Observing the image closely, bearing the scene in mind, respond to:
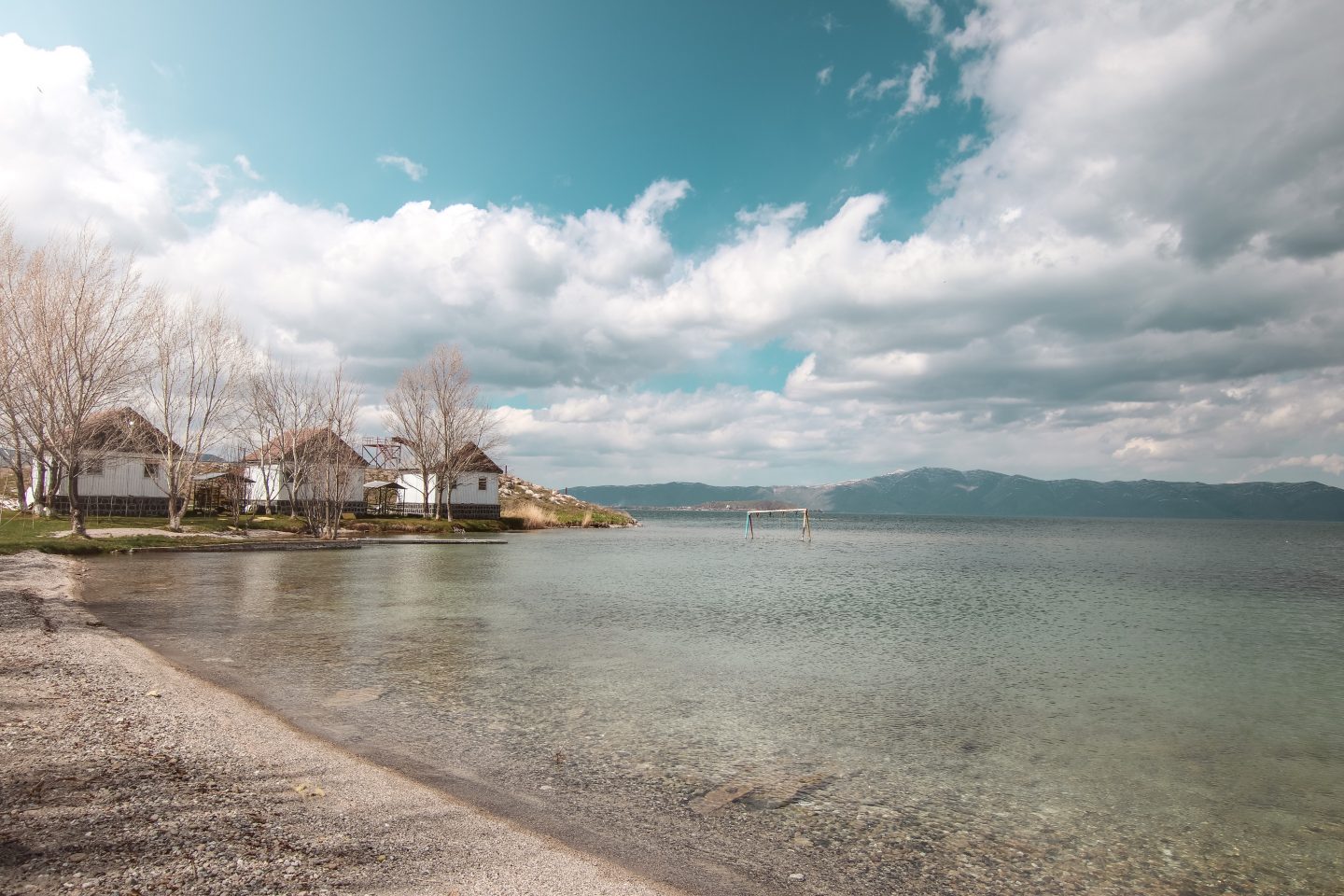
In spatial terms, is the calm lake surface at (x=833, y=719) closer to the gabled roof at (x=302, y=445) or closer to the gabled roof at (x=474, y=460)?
the gabled roof at (x=302, y=445)

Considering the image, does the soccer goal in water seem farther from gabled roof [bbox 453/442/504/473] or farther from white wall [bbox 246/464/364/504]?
white wall [bbox 246/464/364/504]

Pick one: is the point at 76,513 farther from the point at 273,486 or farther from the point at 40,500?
the point at 273,486

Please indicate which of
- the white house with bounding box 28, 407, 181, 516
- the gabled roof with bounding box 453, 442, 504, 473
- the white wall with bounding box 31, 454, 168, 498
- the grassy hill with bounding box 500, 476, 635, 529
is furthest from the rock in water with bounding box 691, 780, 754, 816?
the grassy hill with bounding box 500, 476, 635, 529

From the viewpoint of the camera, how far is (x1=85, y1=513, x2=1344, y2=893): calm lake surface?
642 cm

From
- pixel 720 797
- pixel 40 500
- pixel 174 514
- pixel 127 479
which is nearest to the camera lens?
pixel 720 797

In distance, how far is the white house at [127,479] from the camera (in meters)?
48.9

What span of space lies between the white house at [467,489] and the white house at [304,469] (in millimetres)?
5741

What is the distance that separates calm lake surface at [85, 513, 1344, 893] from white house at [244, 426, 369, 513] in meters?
23.9

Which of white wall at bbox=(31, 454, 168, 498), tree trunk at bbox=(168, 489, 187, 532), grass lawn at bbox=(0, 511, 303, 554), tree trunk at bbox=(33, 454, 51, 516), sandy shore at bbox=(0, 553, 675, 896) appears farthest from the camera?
white wall at bbox=(31, 454, 168, 498)

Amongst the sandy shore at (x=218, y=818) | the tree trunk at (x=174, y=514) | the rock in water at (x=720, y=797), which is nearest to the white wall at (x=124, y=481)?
the tree trunk at (x=174, y=514)

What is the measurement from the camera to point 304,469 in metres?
53.3

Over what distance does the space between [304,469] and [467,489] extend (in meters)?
20.2

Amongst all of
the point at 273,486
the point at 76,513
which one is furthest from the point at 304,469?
the point at 76,513

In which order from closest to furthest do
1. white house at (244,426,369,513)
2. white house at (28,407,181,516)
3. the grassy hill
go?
white house at (244,426,369,513), white house at (28,407,181,516), the grassy hill
